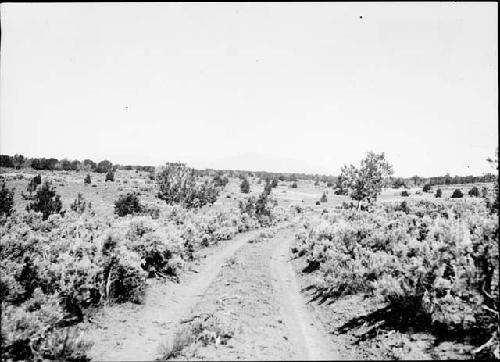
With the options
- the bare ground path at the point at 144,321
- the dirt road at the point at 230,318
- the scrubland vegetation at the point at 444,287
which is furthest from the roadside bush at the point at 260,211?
the scrubland vegetation at the point at 444,287

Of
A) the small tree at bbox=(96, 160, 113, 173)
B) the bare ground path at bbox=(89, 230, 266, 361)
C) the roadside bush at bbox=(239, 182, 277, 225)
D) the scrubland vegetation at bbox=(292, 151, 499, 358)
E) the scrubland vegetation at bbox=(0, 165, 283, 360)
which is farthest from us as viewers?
the small tree at bbox=(96, 160, 113, 173)

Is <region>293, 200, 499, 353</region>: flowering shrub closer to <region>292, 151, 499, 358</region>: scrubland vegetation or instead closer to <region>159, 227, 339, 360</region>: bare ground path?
<region>292, 151, 499, 358</region>: scrubland vegetation

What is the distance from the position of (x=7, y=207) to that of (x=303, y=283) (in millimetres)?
25025

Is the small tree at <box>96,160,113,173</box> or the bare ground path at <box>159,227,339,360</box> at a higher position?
the small tree at <box>96,160,113,173</box>

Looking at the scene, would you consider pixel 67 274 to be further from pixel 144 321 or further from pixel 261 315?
pixel 261 315

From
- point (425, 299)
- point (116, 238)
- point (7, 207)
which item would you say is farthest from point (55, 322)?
point (7, 207)

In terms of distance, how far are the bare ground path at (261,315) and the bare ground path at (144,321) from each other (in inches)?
32.8

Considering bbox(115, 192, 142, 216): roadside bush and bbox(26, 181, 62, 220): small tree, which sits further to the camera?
bbox(115, 192, 142, 216): roadside bush

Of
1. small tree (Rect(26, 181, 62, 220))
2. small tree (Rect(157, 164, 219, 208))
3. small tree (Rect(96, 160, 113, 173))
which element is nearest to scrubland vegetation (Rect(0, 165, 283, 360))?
small tree (Rect(26, 181, 62, 220))

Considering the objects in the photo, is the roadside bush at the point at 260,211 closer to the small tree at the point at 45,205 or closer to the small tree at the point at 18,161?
the small tree at the point at 45,205

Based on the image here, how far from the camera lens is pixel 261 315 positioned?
36.9ft

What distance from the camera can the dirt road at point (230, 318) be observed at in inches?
347

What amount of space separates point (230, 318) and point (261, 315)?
1087 millimetres

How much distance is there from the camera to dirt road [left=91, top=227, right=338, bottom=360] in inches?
347
